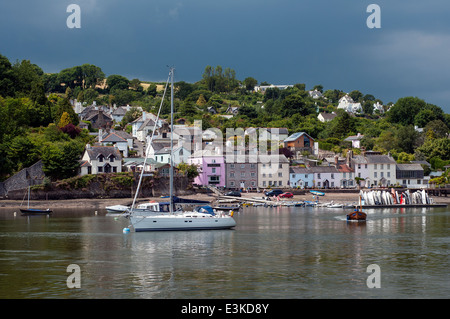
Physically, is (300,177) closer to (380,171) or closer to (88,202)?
(380,171)

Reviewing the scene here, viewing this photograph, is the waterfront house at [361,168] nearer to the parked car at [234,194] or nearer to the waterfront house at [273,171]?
the waterfront house at [273,171]

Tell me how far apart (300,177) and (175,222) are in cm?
5599

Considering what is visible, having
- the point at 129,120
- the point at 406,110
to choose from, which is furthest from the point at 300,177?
the point at 406,110

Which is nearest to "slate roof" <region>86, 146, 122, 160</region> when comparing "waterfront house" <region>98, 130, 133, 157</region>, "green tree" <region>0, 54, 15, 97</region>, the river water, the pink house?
"waterfront house" <region>98, 130, 133, 157</region>

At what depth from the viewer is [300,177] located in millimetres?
99812

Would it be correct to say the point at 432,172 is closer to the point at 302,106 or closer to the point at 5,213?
the point at 302,106

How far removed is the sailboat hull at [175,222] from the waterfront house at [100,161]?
4159 centimetres

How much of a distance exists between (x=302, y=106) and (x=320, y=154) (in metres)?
41.7

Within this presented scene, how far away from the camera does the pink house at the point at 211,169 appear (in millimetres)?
96438

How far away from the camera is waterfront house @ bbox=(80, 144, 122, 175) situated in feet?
286

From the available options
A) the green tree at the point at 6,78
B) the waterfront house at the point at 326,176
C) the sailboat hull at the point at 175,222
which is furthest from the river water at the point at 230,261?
the green tree at the point at 6,78

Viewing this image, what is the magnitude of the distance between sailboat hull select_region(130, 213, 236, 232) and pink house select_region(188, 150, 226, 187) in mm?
48248
